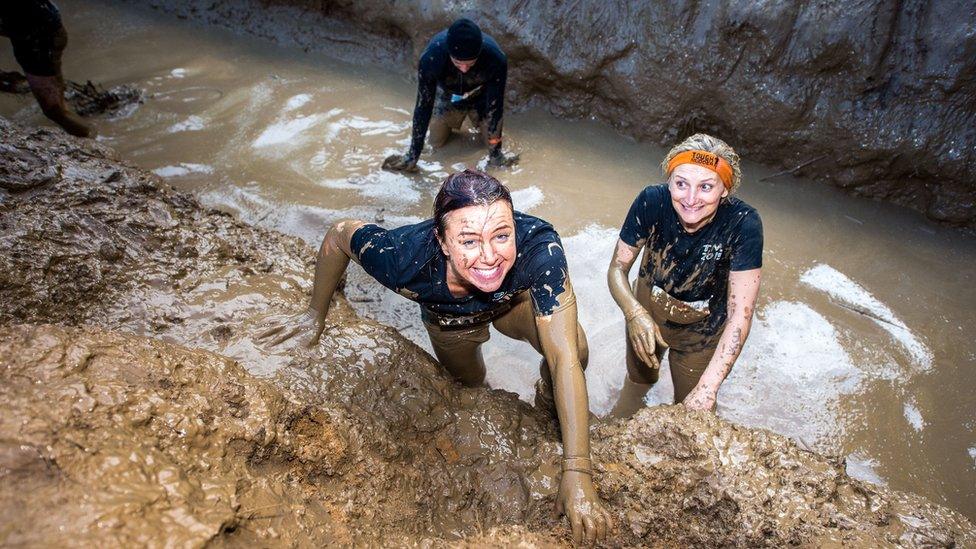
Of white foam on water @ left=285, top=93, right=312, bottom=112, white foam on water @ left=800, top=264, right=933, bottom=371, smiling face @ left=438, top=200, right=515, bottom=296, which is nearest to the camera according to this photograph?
smiling face @ left=438, top=200, right=515, bottom=296

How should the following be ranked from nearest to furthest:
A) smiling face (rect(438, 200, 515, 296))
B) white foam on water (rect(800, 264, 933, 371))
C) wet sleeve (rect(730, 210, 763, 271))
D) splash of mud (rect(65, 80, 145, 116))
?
smiling face (rect(438, 200, 515, 296)) → wet sleeve (rect(730, 210, 763, 271)) → white foam on water (rect(800, 264, 933, 371)) → splash of mud (rect(65, 80, 145, 116))

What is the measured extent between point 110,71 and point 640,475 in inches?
248

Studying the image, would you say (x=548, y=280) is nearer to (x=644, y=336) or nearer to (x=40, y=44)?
(x=644, y=336)

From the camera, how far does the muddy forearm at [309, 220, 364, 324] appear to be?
2375mm

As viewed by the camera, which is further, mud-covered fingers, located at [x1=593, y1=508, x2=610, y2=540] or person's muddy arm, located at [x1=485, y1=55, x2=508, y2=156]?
person's muddy arm, located at [x1=485, y1=55, x2=508, y2=156]

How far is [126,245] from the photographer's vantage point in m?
2.71

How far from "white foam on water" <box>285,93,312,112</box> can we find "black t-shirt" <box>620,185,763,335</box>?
390 cm

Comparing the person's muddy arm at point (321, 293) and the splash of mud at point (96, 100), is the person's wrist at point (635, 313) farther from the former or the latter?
the splash of mud at point (96, 100)

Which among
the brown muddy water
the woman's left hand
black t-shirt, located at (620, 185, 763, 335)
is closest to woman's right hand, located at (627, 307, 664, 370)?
the woman's left hand

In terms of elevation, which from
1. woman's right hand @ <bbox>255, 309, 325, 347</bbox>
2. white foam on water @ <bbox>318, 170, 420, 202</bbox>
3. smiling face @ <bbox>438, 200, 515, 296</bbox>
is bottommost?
woman's right hand @ <bbox>255, 309, 325, 347</bbox>

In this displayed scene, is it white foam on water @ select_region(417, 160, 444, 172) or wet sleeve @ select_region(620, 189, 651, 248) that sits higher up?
wet sleeve @ select_region(620, 189, 651, 248)

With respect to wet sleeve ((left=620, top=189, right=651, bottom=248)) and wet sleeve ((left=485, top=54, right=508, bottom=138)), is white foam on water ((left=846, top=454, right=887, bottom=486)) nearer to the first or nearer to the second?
wet sleeve ((left=620, top=189, right=651, bottom=248))

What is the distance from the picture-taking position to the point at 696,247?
2453mm

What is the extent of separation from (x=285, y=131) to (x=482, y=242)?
3637mm
